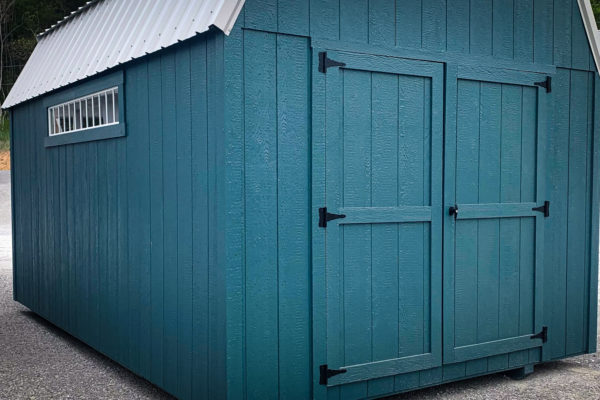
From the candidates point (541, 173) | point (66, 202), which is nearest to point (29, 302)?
point (66, 202)

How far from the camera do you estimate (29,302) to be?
7.42 metres

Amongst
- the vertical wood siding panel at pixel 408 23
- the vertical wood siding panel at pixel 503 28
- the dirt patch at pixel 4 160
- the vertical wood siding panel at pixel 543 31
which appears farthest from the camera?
the dirt patch at pixel 4 160

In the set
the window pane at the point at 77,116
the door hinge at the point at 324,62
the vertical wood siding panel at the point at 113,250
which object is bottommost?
the vertical wood siding panel at the point at 113,250

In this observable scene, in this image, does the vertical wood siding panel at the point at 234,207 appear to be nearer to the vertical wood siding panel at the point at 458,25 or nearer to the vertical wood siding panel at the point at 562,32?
the vertical wood siding panel at the point at 458,25

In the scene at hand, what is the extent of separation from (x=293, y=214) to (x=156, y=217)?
109 cm

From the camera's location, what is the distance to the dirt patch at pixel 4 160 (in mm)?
22062

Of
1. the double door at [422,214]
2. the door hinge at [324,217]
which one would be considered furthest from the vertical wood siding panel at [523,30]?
the door hinge at [324,217]

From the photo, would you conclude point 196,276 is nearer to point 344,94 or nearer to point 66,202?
point 344,94

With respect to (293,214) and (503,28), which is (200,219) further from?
(503,28)

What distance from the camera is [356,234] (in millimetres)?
4207

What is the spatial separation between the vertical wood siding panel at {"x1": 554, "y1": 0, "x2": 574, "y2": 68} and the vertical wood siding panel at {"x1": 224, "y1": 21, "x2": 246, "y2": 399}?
8.55 ft

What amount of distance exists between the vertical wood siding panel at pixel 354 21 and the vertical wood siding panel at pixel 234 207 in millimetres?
701

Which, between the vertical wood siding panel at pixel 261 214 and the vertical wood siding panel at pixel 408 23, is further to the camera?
the vertical wood siding panel at pixel 408 23

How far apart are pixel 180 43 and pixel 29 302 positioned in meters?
4.42
